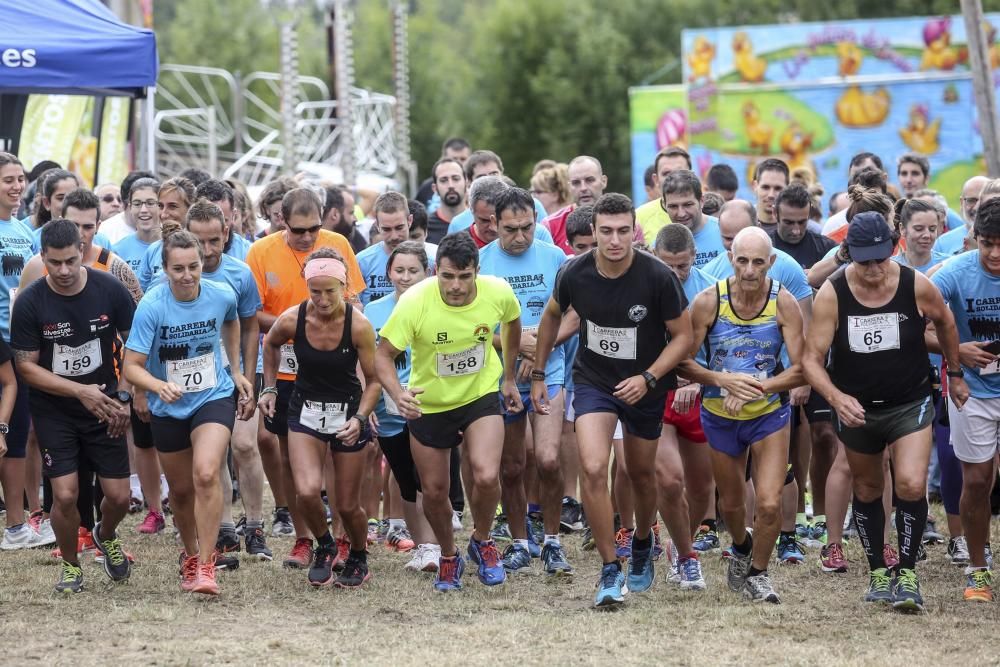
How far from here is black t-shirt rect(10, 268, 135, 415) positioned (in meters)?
7.46

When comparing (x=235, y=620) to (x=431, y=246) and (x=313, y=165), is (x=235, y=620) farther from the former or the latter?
(x=313, y=165)

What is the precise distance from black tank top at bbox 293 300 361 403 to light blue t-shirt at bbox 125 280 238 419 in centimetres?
43

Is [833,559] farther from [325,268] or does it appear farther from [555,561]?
[325,268]

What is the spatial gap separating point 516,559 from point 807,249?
9.16 feet

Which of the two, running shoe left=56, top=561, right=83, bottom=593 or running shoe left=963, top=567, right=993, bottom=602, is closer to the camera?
running shoe left=963, top=567, right=993, bottom=602

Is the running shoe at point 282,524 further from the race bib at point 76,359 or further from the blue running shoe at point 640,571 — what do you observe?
the blue running shoe at point 640,571

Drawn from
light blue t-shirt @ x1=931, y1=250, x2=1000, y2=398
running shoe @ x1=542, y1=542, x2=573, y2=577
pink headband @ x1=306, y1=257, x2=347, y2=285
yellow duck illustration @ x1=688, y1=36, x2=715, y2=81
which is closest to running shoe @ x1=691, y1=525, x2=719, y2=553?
running shoe @ x1=542, y1=542, x2=573, y2=577

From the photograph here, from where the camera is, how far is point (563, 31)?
152 ft

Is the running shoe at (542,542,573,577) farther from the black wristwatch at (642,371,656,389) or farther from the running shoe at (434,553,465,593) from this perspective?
the black wristwatch at (642,371,656,389)

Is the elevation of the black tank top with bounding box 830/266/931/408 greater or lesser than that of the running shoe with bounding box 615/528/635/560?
greater

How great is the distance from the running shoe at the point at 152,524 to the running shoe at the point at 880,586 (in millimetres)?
4577

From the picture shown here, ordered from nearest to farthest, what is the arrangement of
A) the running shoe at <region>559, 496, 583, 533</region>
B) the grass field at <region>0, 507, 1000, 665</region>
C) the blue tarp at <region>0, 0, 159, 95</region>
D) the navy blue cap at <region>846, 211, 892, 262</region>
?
the grass field at <region>0, 507, 1000, 665</region>
the navy blue cap at <region>846, 211, 892, 262</region>
the running shoe at <region>559, 496, 583, 533</region>
the blue tarp at <region>0, 0, 159, 95</region>

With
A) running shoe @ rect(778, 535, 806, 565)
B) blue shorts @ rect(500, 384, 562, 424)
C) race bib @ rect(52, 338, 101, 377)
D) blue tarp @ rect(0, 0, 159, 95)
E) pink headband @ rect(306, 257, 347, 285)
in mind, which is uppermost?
blue tarp @ rect(0, 0, 159, 95)

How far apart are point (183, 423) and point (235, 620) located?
1.10 metres
